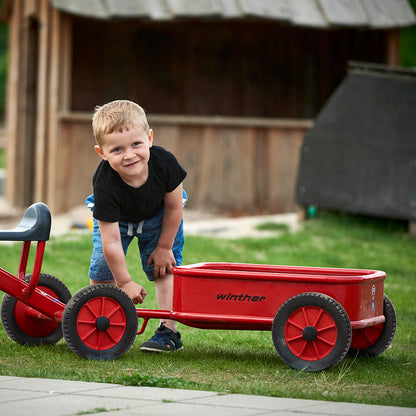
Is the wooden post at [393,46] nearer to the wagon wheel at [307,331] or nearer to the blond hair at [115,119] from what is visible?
the blond hair at [115,119]

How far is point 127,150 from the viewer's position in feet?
15.1

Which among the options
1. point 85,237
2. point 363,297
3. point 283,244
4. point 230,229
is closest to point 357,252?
point 283,244

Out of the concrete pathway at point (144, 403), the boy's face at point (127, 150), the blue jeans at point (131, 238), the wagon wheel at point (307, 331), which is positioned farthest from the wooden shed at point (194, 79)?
the concrete pathway at point (144, 403)

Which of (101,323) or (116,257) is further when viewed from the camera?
(116,257)

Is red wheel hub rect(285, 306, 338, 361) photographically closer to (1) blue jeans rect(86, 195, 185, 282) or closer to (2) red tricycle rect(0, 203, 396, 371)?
(2) red tricycle rect(0, 203, 396, 371)

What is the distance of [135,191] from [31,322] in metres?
0.94

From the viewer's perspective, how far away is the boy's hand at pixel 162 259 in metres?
4.89

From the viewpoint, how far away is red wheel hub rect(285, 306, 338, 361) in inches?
169

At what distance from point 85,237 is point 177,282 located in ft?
16.7

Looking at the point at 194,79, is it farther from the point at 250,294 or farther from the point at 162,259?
the point at 250,294

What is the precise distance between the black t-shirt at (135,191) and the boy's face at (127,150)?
0.24 feet

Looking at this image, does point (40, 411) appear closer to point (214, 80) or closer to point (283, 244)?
point (283, 244)

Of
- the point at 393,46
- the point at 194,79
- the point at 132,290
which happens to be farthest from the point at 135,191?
the point at 194,79

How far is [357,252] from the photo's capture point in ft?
31.4
